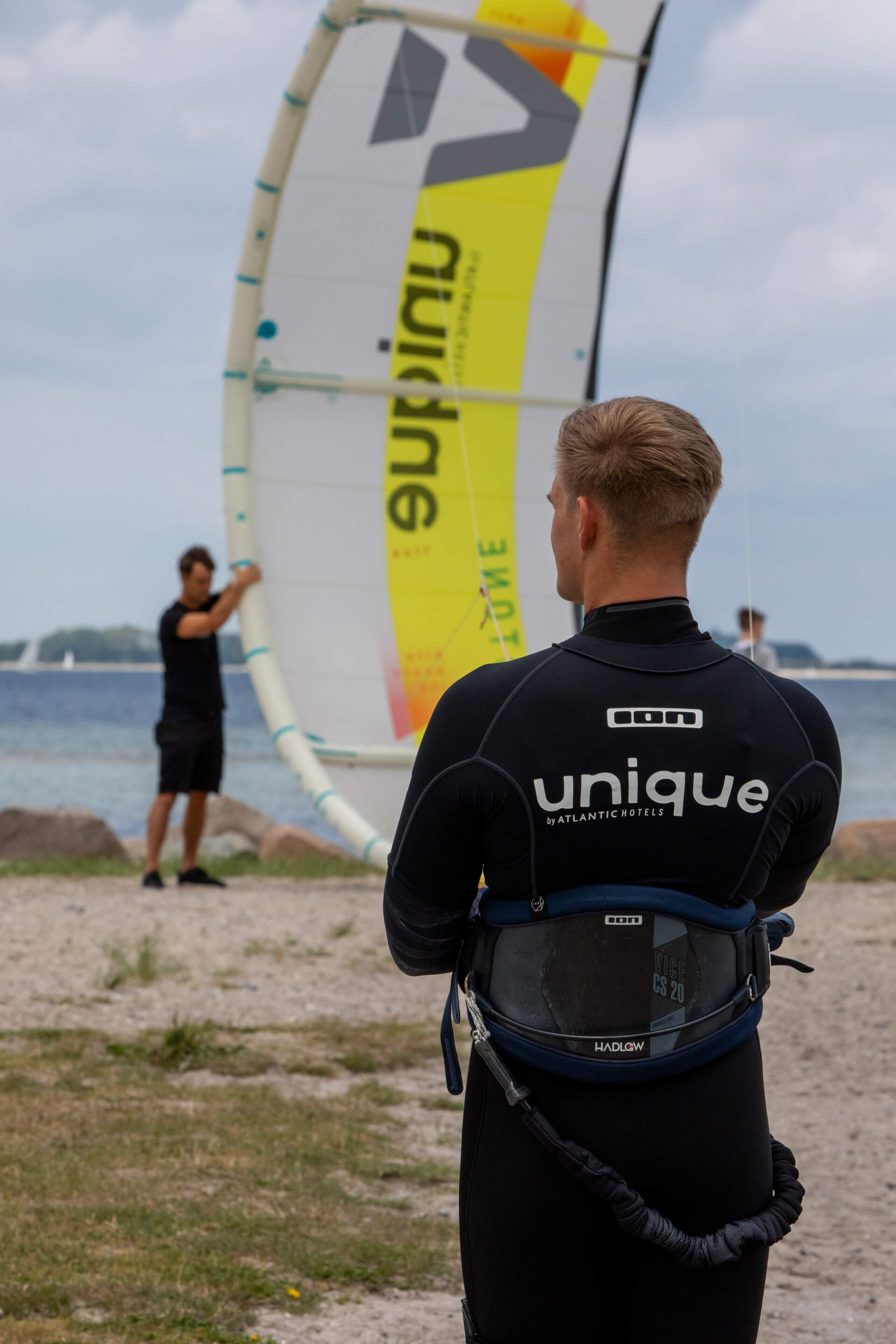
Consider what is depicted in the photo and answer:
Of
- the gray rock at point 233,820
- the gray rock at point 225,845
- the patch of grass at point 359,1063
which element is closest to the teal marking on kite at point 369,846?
the patch of grass at point 359,1063

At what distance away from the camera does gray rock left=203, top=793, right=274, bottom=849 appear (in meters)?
13.7

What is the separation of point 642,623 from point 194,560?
6.66 m

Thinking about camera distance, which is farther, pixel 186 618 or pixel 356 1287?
pixel 186 618

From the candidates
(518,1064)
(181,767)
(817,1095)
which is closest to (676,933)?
(518,1064)

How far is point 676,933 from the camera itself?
5.13 ft

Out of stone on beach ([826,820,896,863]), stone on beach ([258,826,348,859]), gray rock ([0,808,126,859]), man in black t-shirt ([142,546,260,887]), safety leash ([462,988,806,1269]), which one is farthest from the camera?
stone on beach ([826,820,896,863])

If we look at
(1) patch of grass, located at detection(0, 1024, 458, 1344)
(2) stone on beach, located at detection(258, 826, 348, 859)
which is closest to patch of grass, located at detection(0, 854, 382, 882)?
(2) stone on beach, located at detection(258, 826, 348, 859)

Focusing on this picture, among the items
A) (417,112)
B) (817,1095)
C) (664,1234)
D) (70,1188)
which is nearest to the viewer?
(664,1234)

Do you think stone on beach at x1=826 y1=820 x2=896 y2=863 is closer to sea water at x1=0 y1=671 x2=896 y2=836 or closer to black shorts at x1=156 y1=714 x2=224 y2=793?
sea water at x1=0 y1=671 x2=896 y2=836

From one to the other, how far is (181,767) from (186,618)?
0.88 metres

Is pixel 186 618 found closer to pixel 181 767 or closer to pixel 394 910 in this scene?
pixel 181 767

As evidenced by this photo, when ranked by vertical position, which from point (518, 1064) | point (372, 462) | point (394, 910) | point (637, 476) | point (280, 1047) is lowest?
point (280, 1047)

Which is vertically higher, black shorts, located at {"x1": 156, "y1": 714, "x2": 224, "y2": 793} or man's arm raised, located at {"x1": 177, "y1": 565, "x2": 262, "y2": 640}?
man's arm raised, located at {"x1": 177, "y1": 565, "x2": 262, "y2": 640}

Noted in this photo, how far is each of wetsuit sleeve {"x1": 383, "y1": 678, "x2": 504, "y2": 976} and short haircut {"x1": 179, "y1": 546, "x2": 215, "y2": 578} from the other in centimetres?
657
